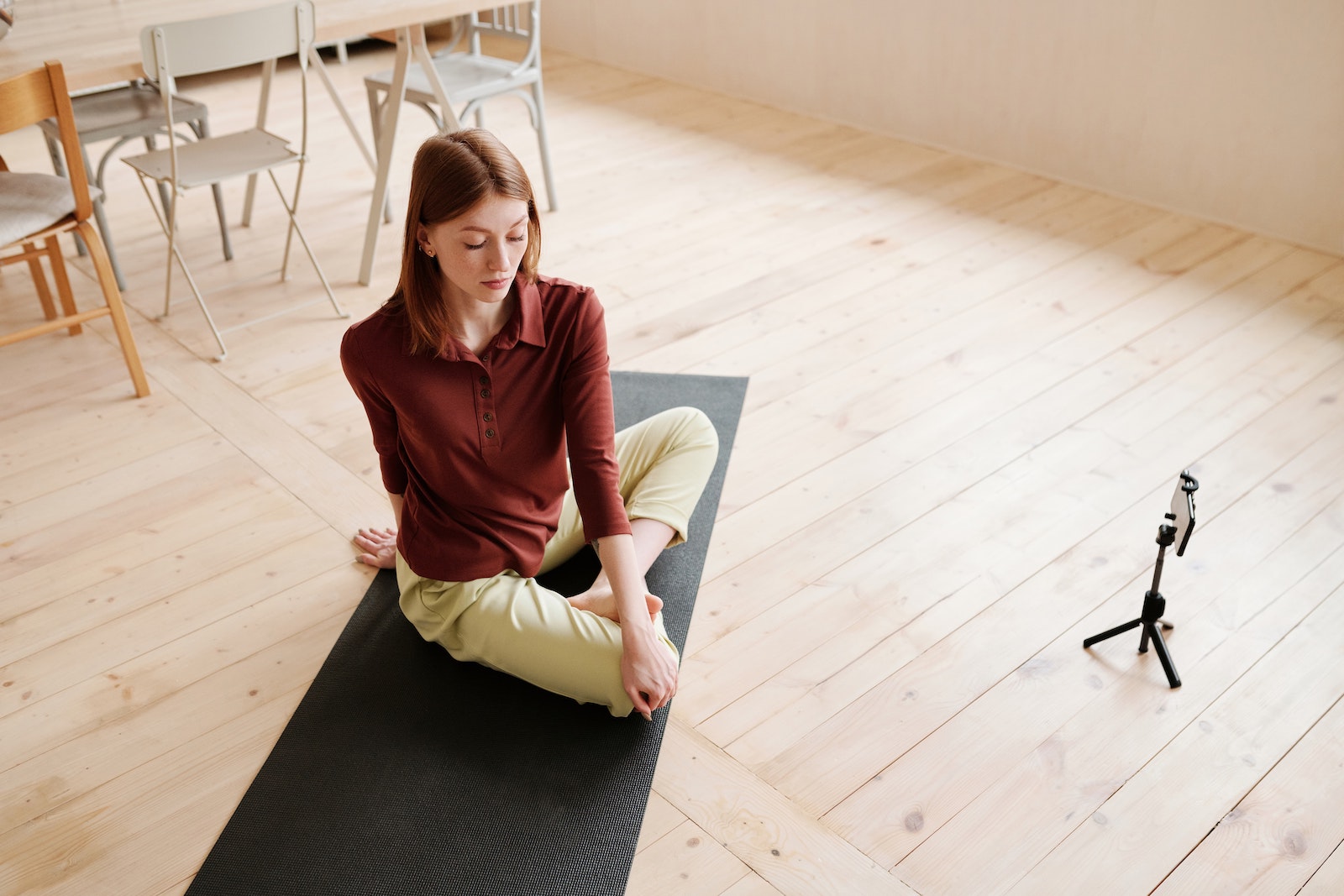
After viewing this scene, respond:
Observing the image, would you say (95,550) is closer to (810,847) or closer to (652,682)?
(652,682)

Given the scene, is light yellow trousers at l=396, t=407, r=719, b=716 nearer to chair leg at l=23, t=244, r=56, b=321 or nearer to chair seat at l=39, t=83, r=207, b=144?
chair leg at l=23, t=244, r=56, b=321

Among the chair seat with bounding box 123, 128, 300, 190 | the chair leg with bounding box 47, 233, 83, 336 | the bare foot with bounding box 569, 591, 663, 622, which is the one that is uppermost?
the chair seat with bounding box 123, 128, 300, 190

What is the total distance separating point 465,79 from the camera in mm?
3617

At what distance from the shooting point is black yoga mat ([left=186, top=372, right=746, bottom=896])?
1.60 m

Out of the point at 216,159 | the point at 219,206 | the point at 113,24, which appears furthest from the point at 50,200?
the point at 219,206

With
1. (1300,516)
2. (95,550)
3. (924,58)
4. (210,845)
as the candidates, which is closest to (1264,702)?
(1300,516)

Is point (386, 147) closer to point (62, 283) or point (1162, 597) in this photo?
point (62, 283)

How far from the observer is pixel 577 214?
152 inches

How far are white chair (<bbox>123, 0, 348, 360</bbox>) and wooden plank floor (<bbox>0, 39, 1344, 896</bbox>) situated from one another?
0.45 metres

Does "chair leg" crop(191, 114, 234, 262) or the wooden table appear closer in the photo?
the wooden table

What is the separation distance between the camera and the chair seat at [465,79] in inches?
138

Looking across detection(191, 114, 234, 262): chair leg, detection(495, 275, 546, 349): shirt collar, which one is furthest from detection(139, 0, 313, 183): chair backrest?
detection(495, 275, 546, 349): shirt collar

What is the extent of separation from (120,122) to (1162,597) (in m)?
2.94

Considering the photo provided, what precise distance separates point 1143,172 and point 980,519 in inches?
79.0
